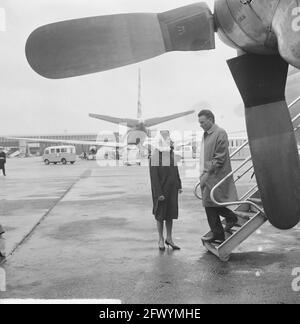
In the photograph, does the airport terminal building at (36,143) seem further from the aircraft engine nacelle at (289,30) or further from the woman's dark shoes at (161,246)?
the aircraft engine nacelle at (289,30)

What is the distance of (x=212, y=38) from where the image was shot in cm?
317

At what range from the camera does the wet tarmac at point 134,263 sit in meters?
4.98

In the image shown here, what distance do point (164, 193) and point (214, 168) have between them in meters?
1.14

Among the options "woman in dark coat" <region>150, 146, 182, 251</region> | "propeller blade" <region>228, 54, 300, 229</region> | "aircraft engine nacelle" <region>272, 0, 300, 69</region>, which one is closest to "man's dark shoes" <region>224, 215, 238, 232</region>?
"woman in dark coat" <region>150, 146, 182, 251</region>

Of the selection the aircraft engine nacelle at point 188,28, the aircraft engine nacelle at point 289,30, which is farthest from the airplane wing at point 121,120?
the aircraft engine nacelle at point 289,30

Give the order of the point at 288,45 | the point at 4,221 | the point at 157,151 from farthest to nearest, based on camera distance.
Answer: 1. the point at 4,221
2. the point at 157,151
3. the point at 288,45

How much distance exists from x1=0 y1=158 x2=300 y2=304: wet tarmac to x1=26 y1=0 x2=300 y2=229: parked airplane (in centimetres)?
165

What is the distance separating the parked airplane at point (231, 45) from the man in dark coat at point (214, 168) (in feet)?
8.67

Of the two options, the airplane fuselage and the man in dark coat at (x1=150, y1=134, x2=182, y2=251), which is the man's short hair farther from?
the airplane fuselage

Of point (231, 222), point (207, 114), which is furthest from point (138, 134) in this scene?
point (207, 114)
